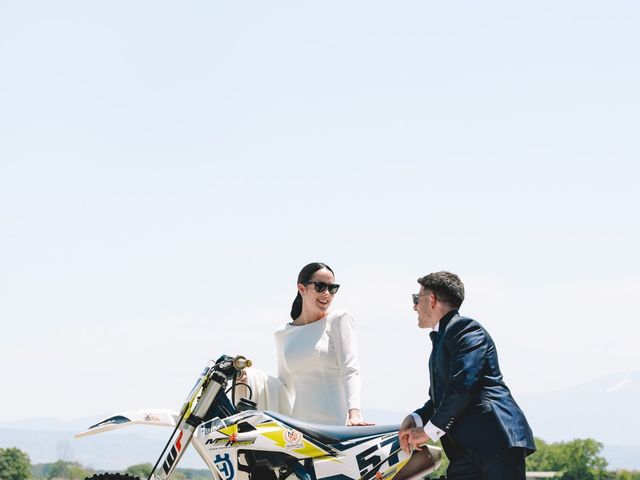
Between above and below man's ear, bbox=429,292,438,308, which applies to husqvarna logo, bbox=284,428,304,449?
below

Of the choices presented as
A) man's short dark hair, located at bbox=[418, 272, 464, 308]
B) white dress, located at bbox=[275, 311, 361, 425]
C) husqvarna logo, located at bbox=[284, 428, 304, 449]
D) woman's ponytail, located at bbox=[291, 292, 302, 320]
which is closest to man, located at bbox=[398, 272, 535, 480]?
man's short dark hair, located at bbox=[418, 272, 464, 308]

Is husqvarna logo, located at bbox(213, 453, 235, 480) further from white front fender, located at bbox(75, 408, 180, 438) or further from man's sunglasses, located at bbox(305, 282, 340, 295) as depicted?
man's sunglasses, located at bbox(305, 282, 340, 295)

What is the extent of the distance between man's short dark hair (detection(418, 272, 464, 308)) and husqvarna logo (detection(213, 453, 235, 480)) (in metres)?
1.60

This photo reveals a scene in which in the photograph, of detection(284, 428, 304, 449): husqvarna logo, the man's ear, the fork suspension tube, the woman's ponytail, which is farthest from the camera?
the woman's ponytail

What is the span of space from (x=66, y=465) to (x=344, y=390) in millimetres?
34370

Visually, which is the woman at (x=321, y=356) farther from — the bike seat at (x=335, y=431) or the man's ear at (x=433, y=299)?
the man's ear at (x=433, y=299)

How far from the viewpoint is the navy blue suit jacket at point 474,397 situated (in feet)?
18.5

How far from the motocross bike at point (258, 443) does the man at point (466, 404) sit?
256 millimetres

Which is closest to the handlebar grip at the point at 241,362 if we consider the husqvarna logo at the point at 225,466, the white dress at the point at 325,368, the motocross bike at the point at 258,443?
the motocross bike at the point at 258,443

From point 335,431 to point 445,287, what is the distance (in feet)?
3.73

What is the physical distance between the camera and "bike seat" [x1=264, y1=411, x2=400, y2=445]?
616 centimetres

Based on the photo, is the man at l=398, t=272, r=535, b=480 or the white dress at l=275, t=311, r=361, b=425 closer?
the man at l=398, t=272, r=535, b=480

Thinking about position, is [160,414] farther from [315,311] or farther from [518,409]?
[518,409]

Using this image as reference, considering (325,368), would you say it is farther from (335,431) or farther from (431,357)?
(431,357)
